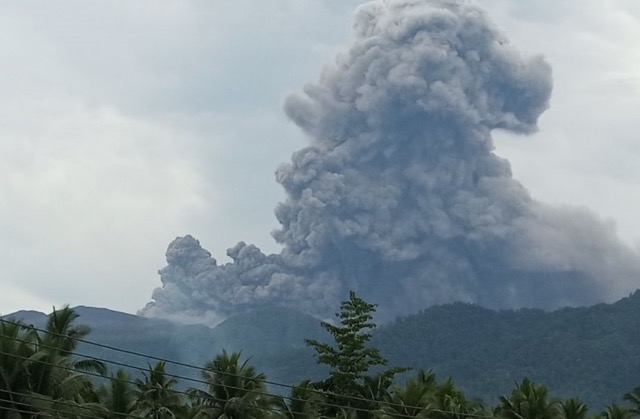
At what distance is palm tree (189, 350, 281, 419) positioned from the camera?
44.4 meters

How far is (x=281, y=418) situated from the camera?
45.9 m

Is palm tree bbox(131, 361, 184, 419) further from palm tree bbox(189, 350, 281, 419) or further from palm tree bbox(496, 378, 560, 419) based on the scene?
palm tree bbox(496, 378, 560, 419)

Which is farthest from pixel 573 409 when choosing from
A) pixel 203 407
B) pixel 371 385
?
pixel 203 407

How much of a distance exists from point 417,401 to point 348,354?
37.2 feet

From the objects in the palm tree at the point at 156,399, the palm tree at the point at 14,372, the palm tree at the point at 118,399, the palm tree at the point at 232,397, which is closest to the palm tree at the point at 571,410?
the palm tree at the point at 232,397

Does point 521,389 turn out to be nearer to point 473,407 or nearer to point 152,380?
point 473,407

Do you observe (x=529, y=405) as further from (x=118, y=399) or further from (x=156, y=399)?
(x=118, y=399)

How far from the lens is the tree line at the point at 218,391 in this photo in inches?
1390

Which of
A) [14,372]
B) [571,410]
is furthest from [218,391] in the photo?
[571,410]

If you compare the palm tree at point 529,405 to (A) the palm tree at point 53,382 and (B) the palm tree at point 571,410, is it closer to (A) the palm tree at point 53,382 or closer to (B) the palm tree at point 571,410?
(B) the palm tree at point 571,410

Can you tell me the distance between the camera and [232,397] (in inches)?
1778

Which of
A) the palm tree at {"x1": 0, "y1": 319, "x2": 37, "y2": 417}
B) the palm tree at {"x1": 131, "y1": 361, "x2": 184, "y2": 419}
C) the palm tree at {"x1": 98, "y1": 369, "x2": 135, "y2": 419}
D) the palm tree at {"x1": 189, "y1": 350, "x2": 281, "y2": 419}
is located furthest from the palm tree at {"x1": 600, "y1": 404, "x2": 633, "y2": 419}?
the palm tree at {"x1": 0, "y1": 319, "x2": 37, "y2": 417}

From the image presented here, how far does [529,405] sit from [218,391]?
47.0 ft

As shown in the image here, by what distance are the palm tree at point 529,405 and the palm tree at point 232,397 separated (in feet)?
37.5
